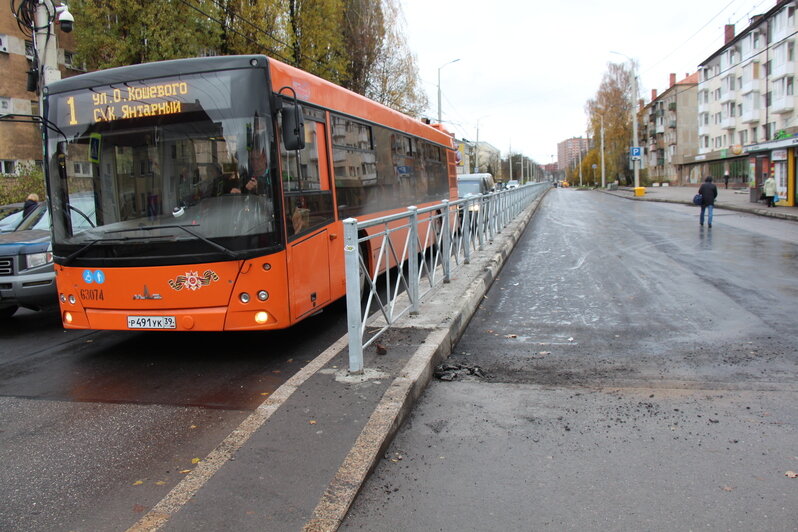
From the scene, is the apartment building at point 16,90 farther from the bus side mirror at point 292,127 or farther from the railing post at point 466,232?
the bus side mirror at point 292,127

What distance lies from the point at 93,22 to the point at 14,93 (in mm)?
8137

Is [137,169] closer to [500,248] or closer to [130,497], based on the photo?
[130,497]

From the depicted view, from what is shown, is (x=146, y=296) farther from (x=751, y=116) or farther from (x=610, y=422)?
(x=751, y=116)

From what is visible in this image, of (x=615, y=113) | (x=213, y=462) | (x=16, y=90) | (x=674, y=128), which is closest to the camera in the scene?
(x=213, y=462)

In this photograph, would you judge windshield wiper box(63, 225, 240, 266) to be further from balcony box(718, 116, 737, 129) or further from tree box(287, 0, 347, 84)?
balcony box(718, 116, 737, 129)

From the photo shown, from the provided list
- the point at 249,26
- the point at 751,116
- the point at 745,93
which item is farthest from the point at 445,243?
the point at 745,93

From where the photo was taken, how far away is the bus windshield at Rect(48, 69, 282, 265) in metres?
5.40

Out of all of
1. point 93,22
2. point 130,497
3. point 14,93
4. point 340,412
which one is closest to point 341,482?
point 340,412

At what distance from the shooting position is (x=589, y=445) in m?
3.82

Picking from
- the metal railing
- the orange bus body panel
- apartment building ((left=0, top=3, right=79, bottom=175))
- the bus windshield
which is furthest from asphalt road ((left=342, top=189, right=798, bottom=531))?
apartment building ((left=0, top=3, right=79, bottom=175))

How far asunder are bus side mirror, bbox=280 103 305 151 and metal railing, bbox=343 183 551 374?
0.92 m

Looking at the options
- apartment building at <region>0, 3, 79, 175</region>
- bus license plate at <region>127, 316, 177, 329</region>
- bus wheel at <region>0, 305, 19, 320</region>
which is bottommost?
bus wheel at <region>0, 305, 19, 320</region>

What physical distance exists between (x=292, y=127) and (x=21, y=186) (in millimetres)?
16060

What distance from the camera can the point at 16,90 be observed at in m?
26.1
